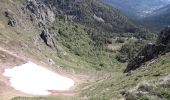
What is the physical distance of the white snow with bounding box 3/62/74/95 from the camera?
203 feet

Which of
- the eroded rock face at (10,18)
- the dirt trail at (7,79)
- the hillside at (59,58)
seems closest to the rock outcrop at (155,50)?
the hillside at (59,58)

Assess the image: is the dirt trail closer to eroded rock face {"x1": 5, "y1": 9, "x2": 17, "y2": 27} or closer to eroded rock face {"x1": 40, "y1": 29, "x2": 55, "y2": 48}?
eroded rock face {"x1": 5, "y1": 9, "x2": 17, "y2": 27}

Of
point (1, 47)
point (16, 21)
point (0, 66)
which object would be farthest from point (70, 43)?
point (0, 66)

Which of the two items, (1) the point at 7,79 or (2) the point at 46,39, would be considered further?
(2) the point at 46,39

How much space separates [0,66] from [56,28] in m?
105

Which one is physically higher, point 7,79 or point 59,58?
point 59,58

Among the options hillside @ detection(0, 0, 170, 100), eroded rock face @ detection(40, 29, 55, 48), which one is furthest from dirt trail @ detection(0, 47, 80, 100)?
eroded rock face @ detection(40, 29, 55, 48)

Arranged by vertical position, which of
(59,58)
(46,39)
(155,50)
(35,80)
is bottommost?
(35,80)

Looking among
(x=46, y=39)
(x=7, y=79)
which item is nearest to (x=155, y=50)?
(x=7, y=79)

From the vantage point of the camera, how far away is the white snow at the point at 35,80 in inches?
2432

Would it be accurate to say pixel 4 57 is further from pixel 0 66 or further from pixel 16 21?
pixel 16 21

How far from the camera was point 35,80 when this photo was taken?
6969cm

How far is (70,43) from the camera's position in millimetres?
163125

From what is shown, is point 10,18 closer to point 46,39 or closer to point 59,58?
point 46,39
